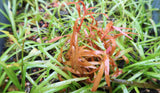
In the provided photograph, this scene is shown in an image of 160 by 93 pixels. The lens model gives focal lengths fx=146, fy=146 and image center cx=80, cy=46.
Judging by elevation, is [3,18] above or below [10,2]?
below

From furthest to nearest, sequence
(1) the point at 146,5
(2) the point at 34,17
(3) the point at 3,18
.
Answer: (1) the point at 146,5
(2) the point at 34,17
(3) the point at 3,18

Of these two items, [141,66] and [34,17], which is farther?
[34,17]

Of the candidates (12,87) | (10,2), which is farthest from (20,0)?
(12,87)

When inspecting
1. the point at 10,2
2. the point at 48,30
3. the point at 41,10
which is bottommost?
the point at 48,30

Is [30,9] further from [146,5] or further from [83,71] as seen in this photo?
[146,5]

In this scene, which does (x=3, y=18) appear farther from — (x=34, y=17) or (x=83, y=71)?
(x=83, y=71)

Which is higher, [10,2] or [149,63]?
[10,2]

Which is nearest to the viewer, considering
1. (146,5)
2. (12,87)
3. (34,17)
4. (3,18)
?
(12,87)

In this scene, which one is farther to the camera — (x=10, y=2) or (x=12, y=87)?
(x=10, y=2)

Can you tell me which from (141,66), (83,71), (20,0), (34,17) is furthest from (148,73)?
(20,0)
